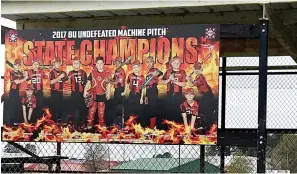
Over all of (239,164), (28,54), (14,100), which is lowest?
(239,164)

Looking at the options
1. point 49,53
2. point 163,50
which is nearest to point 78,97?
point 49,53

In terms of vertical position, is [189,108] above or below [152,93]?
below

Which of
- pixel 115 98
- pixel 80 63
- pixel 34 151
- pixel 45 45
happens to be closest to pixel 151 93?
pixel 115 98

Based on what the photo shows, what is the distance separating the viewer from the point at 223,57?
1291 centimetres

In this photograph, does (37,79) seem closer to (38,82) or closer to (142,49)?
(38,82)

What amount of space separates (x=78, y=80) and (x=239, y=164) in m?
6.76

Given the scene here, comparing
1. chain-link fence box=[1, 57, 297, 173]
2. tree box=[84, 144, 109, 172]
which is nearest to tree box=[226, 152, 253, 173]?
chain-link fence box=[1, 57, 297, 173]

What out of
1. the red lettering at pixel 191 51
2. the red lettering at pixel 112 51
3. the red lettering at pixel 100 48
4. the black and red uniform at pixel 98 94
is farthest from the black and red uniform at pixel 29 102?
the red lettering at pixel 191 51

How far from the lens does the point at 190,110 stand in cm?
812

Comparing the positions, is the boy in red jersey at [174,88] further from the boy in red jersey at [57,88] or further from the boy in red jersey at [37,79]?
the boy in red jersey at [37,79]

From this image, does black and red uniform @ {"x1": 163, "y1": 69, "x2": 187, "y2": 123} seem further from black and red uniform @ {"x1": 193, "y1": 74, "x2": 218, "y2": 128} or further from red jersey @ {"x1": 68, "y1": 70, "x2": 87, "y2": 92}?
red jersey @ {"x1": 68, "y1": 70, "x2": 87, "y2": 92}

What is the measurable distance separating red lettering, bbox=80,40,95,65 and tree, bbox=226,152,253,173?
6180mm

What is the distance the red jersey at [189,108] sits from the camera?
8086mm

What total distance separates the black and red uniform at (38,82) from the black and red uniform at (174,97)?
2221mm
